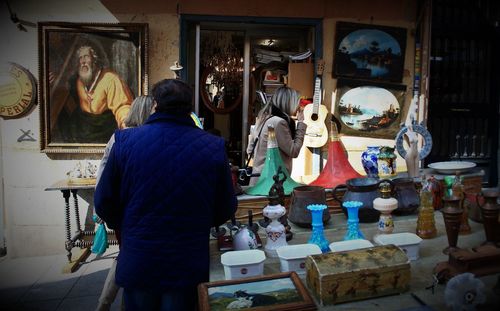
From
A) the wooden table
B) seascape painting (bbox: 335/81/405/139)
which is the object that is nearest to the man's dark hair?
the wooden table

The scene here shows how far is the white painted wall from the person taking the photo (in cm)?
453

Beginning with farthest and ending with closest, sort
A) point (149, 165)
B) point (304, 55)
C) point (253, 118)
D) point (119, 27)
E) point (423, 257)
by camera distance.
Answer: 1. point (253, 118)
2. point (304, 55)
3. point (119, 27)
4. point (423, 257)
5. point (149, 165)

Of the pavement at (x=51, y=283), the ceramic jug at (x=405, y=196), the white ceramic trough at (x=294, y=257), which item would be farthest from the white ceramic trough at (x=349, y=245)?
the pavement at (x=51, y=283)

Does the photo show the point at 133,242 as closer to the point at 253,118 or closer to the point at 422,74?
the point at 253,118

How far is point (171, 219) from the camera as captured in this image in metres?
1.78

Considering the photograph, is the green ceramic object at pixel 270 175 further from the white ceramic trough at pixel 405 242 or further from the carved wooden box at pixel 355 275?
→ the carved wooden box at pixel 355 275

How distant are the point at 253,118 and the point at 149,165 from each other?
3.77 metres

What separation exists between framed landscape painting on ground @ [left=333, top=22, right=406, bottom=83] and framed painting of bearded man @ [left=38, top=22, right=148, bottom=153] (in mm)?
2110

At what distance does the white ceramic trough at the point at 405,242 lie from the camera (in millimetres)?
1913

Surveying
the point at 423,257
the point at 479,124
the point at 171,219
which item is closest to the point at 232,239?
the point at 171,219

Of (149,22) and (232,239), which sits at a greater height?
(149,22)

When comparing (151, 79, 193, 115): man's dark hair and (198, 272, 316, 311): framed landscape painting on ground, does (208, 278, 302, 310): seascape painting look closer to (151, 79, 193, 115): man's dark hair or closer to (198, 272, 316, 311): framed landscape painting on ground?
(198, 272, 316, 311): framed landscape painting on ground

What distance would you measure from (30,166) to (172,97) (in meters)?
3.42

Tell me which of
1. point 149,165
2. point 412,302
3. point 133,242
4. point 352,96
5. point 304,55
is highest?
point 304,55
